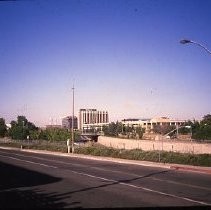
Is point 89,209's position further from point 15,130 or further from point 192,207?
point 15,130

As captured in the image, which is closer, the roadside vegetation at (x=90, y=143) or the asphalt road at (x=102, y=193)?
the asphalt road at (x=102, y=193)

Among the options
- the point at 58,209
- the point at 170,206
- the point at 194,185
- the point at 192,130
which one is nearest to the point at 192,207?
the point at 170,206

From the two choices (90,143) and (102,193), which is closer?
(102,193)

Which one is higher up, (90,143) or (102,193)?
(90,143)

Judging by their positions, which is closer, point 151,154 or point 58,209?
point 58,209

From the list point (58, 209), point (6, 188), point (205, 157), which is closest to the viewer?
point (58, 209)

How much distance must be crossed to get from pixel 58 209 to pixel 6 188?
666 centimetres

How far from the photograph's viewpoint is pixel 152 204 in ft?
44.3

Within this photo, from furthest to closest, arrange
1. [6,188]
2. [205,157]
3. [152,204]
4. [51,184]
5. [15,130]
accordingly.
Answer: [15,130], [205,157], [51,184], [6,188], [152,204]

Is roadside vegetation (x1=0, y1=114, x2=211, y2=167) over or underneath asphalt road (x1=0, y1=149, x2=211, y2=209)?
over

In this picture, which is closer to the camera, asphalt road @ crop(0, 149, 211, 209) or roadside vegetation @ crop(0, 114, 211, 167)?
asphalt road @ crop(0, 149, 211, 209)

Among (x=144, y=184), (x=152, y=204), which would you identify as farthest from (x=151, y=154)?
(x=152, y=204)

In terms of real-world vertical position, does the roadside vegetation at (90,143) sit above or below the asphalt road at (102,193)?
above

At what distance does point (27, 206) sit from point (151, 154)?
30380 mm
